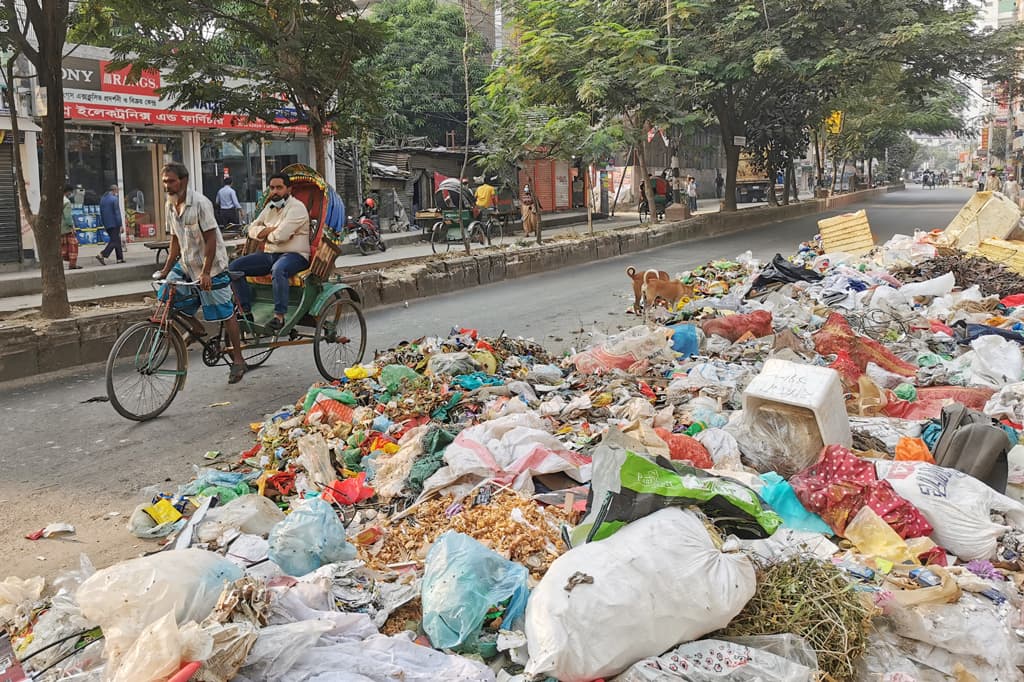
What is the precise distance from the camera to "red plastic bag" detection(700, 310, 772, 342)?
834 cm

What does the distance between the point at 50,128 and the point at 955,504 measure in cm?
900

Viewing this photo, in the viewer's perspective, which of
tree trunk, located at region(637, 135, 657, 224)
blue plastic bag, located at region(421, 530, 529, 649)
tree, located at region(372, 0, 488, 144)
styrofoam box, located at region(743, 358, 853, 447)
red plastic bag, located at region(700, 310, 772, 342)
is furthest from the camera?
tree, located at region(372, 0, 488, 144)

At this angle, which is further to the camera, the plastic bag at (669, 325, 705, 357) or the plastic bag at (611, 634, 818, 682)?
the plastic bag at (669, 325, 705, 357)

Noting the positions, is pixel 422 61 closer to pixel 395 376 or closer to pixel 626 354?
pixel 626 354

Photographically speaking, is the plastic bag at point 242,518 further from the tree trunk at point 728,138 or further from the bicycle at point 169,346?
the tree trunk at point 728,138

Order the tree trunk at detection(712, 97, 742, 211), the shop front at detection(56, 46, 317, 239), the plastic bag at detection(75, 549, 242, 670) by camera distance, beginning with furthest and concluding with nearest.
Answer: the tree trunk at detection(712, 97, 742, 211)
the shop front at detection(56, 46, 317, 239)
the plastic bag at detection(75, 549, 242, 670)

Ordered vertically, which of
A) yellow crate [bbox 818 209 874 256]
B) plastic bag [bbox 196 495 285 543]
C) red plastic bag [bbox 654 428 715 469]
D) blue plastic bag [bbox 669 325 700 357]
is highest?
yellow crate [bbox 818 209 874 256]

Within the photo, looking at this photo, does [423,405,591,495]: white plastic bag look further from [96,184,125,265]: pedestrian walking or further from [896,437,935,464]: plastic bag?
[96,184,125,265]: pedestrian walking

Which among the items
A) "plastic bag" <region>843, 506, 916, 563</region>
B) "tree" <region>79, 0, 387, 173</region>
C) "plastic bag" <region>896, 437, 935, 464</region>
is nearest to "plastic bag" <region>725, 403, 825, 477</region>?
"plastic bag" <region>896, 437, 935, 464</region>

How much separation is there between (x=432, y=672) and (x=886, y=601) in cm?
166

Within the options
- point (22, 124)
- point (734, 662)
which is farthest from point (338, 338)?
point (22, 124)

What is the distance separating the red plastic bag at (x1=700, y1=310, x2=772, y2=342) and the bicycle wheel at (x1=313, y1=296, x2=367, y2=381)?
3.18 metres

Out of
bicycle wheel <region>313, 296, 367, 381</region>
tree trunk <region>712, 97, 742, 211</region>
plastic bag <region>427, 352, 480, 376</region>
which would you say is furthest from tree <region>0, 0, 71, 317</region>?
tree trunk <region>712, 97, 742, 211</region>

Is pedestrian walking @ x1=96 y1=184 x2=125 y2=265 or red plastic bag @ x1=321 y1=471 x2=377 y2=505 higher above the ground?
pedestrian walking @ x1=96 y1=184 x2=125 y2=265
